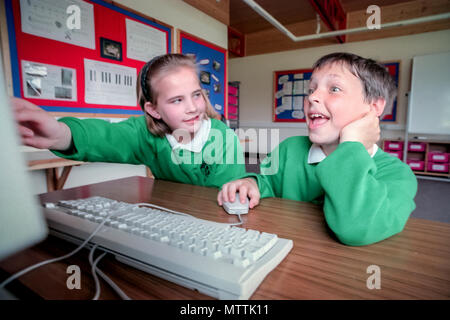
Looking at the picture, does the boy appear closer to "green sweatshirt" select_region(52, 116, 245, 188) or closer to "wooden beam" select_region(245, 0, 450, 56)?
"green sweatshirt" select_region(52, 116, 245, 188)

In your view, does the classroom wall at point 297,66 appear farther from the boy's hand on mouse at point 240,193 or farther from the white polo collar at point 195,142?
the boy's hand on mouse at point 240,193

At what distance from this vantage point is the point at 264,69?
216 inches

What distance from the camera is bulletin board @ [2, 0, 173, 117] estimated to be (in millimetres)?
1651

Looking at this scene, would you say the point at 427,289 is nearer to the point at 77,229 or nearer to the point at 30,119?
the point at 77,229

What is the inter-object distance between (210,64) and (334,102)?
2774 millimetres

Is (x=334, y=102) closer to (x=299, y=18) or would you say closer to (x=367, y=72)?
(x=367, y=72)

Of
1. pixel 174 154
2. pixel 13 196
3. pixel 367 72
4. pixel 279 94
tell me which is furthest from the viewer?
pixel 279 94

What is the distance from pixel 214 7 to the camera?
124 inches

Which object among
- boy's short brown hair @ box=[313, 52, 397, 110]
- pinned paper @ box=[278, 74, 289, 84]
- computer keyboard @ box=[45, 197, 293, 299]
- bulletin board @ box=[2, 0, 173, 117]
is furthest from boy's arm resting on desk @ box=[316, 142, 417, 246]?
pinned paper @ box=[278, 74, 289, 84]

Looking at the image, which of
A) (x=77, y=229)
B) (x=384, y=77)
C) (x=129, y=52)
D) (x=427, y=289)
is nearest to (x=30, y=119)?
(x=77, y=229)

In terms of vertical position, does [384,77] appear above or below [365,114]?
above

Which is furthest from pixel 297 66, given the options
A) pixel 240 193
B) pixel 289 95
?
pixel 240 193
